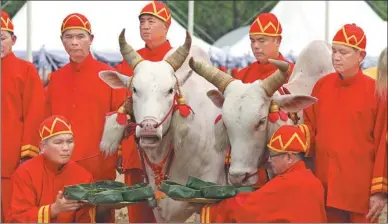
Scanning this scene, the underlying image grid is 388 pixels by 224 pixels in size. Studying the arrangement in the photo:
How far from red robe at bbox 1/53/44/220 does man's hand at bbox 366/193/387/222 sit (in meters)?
3.06

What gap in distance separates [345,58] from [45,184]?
94.9 inches

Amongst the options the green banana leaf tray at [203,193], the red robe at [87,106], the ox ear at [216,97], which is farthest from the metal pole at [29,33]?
the green banana leaf tray at [203,193]

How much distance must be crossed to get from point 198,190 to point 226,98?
0.89 meters

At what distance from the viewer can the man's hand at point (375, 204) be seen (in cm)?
728

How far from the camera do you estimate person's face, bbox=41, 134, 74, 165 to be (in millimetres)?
7758

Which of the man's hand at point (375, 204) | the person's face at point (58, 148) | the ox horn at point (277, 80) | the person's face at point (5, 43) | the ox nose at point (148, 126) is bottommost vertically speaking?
the man's hand at point (375, 204)

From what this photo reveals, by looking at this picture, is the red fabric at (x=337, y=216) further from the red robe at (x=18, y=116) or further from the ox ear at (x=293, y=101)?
the red robe at (x=18, y=116)

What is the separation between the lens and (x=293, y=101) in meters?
7.72

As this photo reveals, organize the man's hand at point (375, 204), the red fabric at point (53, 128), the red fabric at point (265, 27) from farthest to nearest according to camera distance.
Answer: the red fabric at point (265, 27)
the red fabric at point (53, 128)
the man's hand at point (375, 204)

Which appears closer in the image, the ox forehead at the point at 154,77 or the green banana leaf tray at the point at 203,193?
the green banana leaf tray at the point at 203,193

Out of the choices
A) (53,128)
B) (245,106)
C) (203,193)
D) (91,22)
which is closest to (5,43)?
(53,128)

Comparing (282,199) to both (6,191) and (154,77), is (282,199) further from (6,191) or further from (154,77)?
(6,191)

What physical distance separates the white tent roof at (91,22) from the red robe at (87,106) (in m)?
15.4

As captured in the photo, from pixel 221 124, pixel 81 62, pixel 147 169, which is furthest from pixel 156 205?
pixel 81 62
